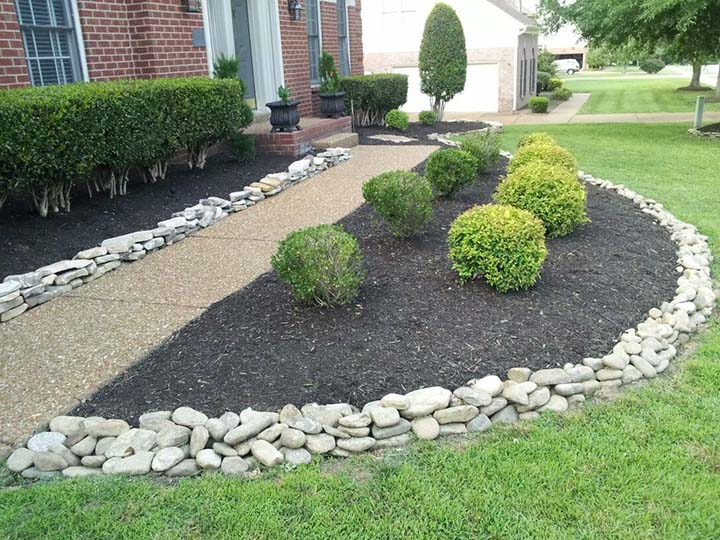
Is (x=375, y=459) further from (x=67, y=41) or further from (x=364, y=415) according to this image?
→ (x=67, y=41)

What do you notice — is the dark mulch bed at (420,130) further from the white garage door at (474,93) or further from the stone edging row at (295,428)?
the stone edging row at (295,428)

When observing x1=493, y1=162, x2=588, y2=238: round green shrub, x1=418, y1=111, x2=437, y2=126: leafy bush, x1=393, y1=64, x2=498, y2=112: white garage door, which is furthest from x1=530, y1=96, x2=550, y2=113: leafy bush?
x1=493, y1=162, x2=588, y2=238: round green shrub

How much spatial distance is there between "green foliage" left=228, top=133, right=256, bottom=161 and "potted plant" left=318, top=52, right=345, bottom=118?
3293 millimetres

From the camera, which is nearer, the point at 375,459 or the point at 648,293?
the point at 375,459

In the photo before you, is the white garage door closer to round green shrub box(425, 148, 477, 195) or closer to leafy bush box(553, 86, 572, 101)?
leafy bush box(553, 86, 572, 101)

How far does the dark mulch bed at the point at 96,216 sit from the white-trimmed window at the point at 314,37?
5.37 metres

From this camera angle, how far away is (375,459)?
3.04m

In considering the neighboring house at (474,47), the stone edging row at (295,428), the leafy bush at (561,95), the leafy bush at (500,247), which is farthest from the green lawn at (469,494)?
the leafy bush at (561,95)

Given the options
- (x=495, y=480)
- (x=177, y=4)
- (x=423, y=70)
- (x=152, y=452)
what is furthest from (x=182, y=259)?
(x=423, y=70)

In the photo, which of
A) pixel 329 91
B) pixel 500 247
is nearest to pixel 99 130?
pixel 500 247

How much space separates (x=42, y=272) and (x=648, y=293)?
449 centimetres

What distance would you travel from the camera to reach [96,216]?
633 centimetres

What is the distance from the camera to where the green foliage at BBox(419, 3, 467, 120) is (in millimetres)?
16812

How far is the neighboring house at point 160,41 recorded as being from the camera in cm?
690
